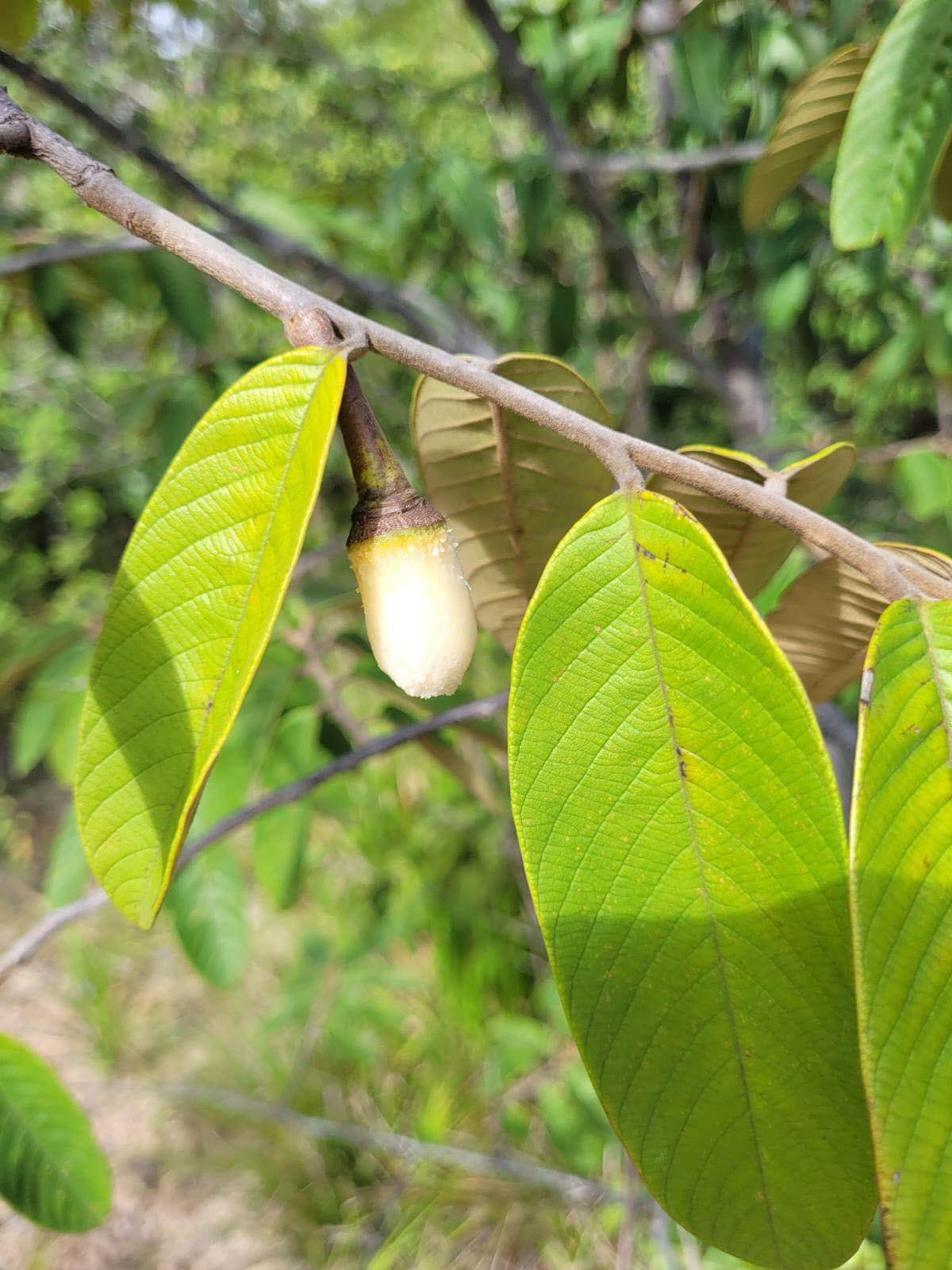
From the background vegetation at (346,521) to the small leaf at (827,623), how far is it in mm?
262

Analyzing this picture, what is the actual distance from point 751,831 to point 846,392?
6.48 feet

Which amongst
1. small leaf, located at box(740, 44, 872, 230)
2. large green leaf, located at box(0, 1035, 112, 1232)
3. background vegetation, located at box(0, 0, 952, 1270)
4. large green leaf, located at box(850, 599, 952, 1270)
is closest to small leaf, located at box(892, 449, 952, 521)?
background vegetation, located at box(0, 0, 952, 1270)

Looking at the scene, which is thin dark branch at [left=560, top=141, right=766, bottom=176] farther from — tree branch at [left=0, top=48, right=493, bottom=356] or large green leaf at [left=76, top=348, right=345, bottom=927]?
large green leaf at [left=76, top=348, right=345, bottom=927]

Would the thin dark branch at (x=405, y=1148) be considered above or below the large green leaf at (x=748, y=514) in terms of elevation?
below

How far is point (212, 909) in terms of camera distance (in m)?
0.90

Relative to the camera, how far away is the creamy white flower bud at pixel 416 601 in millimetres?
367

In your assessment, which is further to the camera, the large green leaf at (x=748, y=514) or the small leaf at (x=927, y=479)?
the small leaf at (x=927, y=479)

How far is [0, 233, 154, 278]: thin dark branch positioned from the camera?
101cm

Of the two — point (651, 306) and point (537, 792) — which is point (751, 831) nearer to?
point (537, 792)

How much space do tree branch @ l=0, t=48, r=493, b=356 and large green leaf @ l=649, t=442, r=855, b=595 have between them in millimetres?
516

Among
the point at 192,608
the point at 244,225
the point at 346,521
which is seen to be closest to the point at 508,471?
the point at 192,608

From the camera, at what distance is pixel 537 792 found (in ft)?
1.06

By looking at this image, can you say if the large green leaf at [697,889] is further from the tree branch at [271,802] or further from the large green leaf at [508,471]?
the tree branch at [271,802]

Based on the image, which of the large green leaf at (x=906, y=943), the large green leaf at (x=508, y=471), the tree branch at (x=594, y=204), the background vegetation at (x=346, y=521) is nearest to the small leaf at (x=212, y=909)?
the background vegetation at (x=346, y=521)
